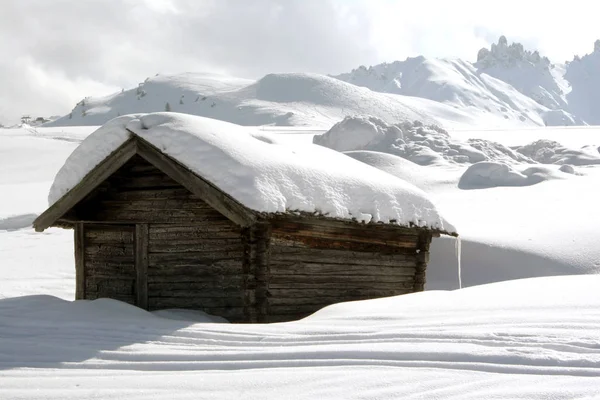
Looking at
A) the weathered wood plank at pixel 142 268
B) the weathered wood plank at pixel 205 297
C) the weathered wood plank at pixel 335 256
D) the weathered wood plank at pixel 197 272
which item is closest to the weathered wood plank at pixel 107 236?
the weathered wood plank at pixel 142 268

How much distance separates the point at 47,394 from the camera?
4750 mm

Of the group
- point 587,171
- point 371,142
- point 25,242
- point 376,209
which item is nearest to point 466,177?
point 587,171

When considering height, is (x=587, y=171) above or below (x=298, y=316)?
above

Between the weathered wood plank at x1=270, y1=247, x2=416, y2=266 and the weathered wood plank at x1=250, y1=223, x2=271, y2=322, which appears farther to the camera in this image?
the weathered wood plank at x1=270, y1=247, x2=416, y2=266

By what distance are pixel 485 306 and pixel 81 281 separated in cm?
609

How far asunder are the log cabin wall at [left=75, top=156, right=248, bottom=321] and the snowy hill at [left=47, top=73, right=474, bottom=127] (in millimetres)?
82301

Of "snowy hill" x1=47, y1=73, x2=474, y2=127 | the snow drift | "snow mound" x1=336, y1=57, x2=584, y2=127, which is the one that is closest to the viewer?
the snow drift

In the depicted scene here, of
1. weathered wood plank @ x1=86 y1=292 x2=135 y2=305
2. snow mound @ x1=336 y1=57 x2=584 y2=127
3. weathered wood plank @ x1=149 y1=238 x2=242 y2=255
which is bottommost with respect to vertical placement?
weathered wood plank @ x1=86 y1=292 x2=135 y2=305

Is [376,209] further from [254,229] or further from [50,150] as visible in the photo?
[50,150]

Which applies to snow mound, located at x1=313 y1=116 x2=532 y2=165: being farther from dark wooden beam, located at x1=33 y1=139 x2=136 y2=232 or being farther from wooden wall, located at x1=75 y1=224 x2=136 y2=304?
dark wooden beam, located at x1=33 y1=139 x2=136 y2=232

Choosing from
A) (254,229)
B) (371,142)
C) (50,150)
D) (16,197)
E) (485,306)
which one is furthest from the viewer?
(50,150)

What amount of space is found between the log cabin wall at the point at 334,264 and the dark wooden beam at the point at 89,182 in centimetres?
217

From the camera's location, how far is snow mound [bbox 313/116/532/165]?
3522 centimetres

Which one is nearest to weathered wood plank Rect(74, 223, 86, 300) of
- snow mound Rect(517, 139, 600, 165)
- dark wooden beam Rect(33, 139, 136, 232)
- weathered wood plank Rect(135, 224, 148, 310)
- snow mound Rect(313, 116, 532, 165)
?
dark wooden beam Rect(33, 139, 136, 232)
